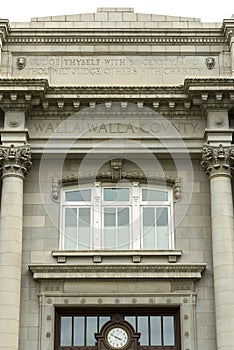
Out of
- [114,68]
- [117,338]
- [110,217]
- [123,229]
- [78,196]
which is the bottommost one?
[117,338]

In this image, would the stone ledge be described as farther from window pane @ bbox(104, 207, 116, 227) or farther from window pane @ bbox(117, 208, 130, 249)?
window pane @ bbox(104, 207, 116, 227)

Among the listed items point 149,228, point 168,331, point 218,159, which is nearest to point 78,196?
point 149,228

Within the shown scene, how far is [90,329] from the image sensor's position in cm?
2125

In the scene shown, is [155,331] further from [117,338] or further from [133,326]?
[117,338]

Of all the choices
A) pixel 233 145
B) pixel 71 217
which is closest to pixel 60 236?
pixel 71 217

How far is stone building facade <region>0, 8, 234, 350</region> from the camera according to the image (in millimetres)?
20875

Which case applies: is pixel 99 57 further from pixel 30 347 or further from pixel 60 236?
pixel 30 347

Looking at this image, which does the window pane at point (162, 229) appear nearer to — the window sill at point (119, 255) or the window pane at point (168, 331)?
the window sill at point (119, 255)

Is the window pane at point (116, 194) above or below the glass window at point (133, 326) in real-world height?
above

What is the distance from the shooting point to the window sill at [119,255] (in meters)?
21.2

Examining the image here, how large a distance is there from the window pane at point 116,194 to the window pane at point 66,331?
12.0 ft

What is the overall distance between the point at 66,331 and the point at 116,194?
422cm

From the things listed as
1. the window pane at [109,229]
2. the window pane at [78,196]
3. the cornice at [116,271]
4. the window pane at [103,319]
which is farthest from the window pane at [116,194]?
the window pane at [103,319]

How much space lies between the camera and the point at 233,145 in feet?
72.2
